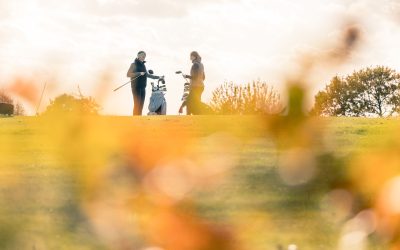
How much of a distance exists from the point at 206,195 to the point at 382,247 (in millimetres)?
3188

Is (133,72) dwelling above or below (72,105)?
above

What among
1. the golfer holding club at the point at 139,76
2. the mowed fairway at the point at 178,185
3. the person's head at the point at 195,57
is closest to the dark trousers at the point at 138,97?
the golfer holding club at the point at 139,76

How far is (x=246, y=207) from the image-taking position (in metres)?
7.90

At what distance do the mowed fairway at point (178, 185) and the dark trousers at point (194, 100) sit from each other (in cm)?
572

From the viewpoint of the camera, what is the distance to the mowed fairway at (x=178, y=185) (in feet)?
6.93

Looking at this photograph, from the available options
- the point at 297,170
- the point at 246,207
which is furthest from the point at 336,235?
the point at 297,170

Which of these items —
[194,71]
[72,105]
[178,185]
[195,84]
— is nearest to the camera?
[178,185]

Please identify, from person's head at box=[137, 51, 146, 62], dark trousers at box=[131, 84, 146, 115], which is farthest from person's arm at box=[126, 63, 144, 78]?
dark trousers at box=[131, 84, 146, 115]

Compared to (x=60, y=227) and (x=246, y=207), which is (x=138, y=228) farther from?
(x=246, y=207)

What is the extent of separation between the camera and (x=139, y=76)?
920 inches

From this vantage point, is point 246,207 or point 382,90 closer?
point 246,207

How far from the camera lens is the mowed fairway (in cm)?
211

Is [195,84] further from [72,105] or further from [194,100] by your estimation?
[72,105]

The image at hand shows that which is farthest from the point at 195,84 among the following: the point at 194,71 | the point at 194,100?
the point at 194,100
